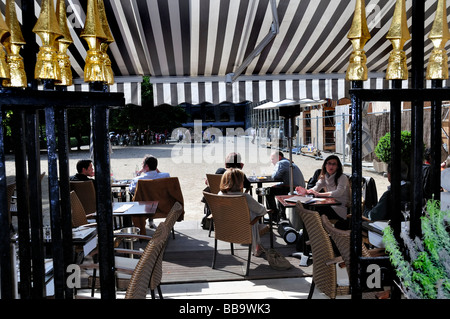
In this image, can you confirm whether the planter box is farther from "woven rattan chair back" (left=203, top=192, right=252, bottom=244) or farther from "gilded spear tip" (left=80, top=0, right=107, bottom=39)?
"gilded spear tip" (left=80, top=0, right=107, bottom=39)

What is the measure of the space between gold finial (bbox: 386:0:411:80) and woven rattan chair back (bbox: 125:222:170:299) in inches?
62.8

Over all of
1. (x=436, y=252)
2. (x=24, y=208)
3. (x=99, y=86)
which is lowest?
(x=436, y=252)

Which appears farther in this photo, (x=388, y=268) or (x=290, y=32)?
(x=290, y=32)

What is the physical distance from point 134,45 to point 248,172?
878 centimetres

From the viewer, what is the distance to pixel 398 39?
1.54m

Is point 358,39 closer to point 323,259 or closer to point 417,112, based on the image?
point 417,112

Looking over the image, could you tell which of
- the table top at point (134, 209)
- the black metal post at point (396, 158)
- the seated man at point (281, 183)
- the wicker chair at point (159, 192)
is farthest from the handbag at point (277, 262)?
the black metal post at point (396, 158)

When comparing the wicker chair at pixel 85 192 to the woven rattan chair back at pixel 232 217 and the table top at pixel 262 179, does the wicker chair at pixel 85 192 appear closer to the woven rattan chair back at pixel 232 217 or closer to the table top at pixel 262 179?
the woven rattan chair back at pixel 232 217

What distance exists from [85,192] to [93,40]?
4.02 m

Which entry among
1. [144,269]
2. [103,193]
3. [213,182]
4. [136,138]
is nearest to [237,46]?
[213,182]

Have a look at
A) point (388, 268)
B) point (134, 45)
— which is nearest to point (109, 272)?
point (388, 268)

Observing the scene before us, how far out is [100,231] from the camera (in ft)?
4.59

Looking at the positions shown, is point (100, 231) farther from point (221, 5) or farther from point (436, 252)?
point (221, 5)
